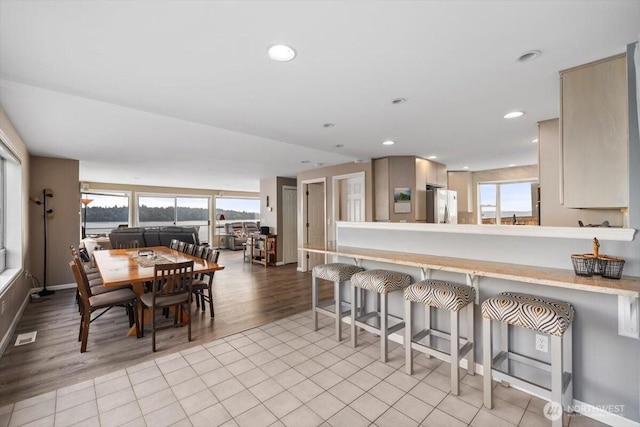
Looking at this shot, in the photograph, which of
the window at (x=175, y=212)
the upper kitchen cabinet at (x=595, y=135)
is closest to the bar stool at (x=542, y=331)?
the upper kitchen cabinet at (x=595, y=135)

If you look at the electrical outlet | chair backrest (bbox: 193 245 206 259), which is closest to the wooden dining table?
chair backrest (bbox: 193 245 206 259)

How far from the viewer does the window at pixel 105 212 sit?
9062 millimetres

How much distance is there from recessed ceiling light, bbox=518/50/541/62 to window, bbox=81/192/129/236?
10.9 m

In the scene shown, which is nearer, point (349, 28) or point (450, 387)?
point (349, 28)

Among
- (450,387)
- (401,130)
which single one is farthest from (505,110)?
(450,387)

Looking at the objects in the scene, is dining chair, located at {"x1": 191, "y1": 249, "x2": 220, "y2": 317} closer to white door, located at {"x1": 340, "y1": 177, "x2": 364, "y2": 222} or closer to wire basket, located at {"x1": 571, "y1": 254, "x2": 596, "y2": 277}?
white door, located at {"x1": 340, "y1": 177, "x2": 364, "y2": 222}

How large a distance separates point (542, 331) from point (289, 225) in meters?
6.43

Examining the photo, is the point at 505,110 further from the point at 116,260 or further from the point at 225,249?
the point at 225,249

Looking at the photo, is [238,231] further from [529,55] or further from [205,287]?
[529,55]

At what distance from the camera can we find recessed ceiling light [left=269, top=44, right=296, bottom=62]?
67.0 inches

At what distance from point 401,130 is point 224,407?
3243mm

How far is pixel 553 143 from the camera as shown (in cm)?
302

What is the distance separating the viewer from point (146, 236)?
6398mm

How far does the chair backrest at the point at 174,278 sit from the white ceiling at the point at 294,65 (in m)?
1.54
